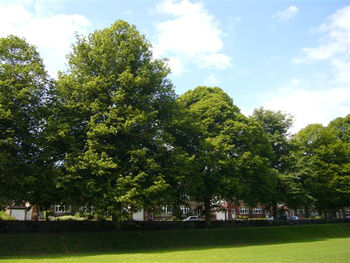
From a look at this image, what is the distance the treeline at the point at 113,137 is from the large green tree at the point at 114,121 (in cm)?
10

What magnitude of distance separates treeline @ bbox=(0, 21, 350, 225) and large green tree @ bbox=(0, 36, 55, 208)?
0.08 meters

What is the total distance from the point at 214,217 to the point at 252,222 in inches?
756

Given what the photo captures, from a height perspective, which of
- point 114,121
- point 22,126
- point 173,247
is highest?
point 114,121

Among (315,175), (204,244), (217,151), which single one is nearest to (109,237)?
(204,244)

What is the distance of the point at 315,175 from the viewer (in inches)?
2008

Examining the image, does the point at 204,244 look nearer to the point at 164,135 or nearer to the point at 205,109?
the point at 164,135

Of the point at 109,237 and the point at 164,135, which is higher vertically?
the point at 164,135

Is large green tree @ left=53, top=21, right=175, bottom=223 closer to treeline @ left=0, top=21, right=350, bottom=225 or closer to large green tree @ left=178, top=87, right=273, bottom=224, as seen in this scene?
treeline @ left=0, top=21, right=350, bottom=225

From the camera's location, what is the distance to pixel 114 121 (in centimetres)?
2916

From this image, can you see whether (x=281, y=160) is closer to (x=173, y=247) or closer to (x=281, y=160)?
(x=281, y=160)

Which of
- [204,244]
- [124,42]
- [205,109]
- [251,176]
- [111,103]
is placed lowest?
[204,244]

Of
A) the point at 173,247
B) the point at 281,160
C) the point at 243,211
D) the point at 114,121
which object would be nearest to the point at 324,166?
the point at 281,160

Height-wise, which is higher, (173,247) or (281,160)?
(281,160)

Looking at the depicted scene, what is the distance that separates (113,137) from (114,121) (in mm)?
1795
